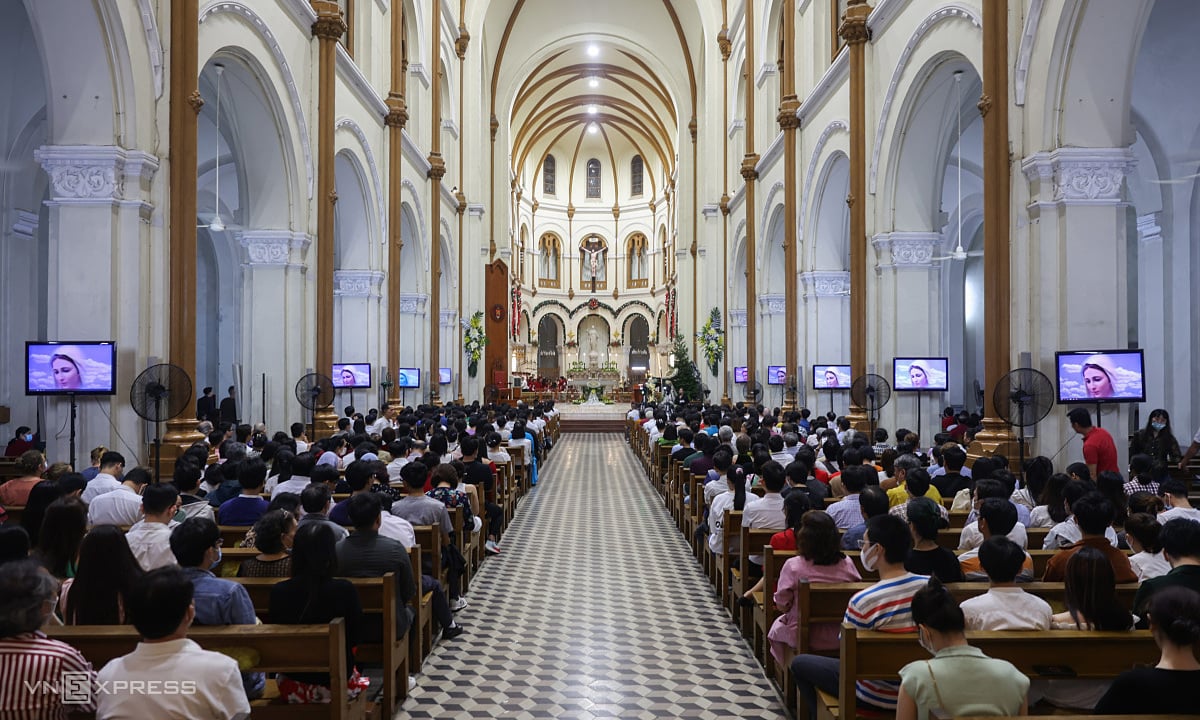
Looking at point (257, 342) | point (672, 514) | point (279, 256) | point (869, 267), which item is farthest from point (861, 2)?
point (257, 342)

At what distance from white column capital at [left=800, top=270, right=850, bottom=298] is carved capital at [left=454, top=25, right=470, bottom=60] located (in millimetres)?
14607

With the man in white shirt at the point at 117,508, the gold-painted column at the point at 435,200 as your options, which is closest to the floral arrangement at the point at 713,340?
the gold-painted column at the point at 435,200

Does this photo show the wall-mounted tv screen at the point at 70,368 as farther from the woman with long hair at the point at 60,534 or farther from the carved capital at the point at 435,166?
the carved capital at the point at 435,166

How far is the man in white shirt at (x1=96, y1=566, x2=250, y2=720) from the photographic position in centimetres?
249

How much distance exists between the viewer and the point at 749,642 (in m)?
5.79

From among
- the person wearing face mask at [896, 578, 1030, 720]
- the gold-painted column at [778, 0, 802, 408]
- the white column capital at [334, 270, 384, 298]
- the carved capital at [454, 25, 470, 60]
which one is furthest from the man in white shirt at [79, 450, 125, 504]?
the carved capital at [454, 25, 470, 60]

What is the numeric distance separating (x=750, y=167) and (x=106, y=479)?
59.3ft

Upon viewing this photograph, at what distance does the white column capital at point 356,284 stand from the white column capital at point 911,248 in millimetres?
9371

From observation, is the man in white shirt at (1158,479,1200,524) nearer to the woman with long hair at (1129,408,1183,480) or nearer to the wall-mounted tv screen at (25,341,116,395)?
the woman with long hair at (1129,408,1183,480)

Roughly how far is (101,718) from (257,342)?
10.1 m

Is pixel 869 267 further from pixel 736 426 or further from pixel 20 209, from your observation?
pixel 20 209

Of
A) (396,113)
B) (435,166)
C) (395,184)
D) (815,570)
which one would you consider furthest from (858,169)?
(435,166)

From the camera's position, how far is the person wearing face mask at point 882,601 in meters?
3.40

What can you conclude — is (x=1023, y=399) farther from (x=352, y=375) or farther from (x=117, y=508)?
(x=352, y=375)
